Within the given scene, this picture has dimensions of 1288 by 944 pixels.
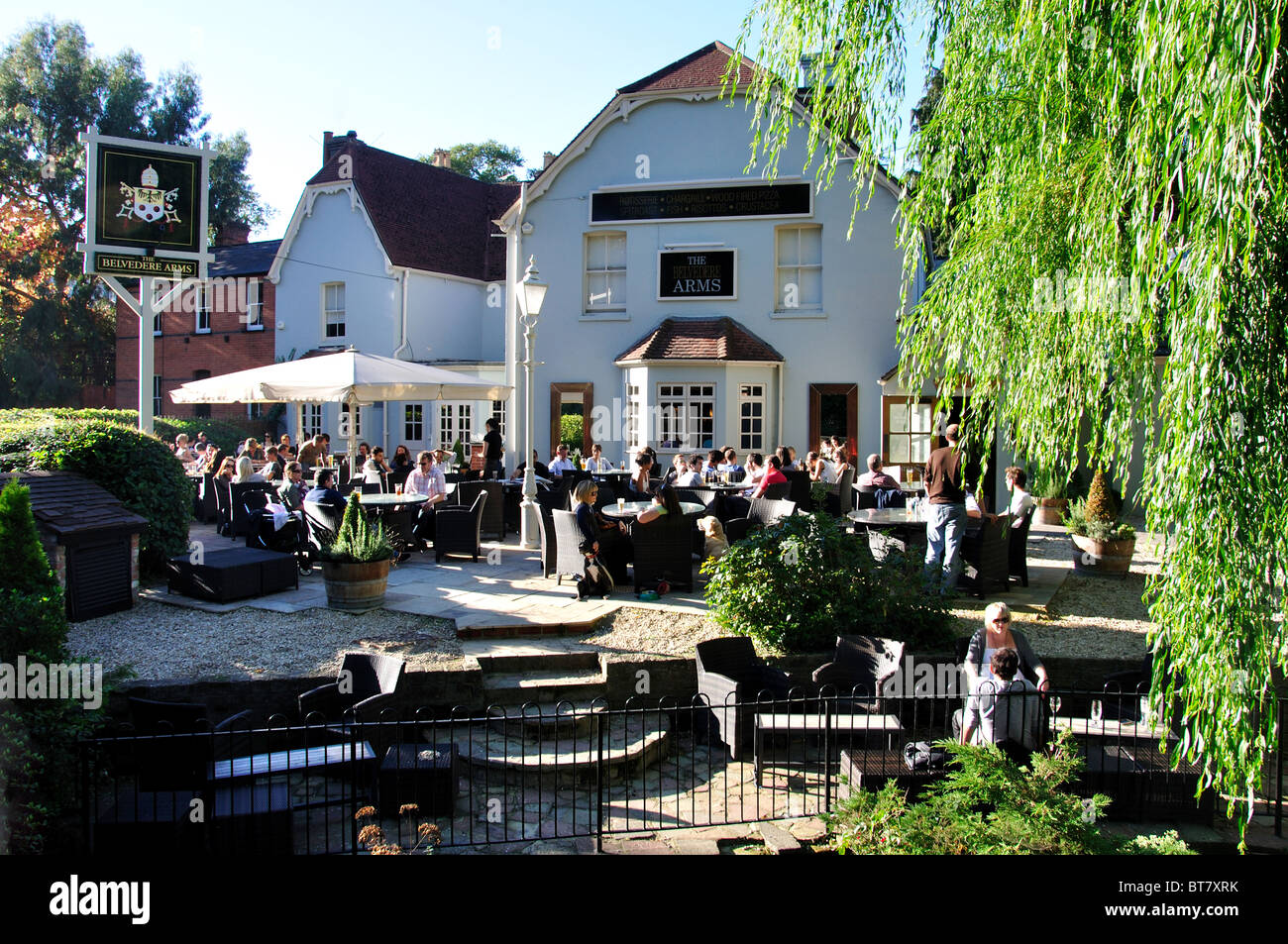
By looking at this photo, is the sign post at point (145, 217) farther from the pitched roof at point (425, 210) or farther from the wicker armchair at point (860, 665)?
the pitched roof at point (425, 210)

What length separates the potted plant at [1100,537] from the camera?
12.0 metres

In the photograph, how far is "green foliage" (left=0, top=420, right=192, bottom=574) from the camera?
34.3 ft

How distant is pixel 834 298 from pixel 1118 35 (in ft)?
52.3

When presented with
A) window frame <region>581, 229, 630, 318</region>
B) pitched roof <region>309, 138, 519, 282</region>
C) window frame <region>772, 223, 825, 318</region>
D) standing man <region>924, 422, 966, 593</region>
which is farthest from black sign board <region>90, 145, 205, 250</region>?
pitched roof <region>309, 138, 519, 282</region>

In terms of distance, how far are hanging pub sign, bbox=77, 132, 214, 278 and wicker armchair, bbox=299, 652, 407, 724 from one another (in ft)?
28.6

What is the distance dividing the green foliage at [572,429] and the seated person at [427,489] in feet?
23.4

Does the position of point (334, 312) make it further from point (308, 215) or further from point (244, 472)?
point (244, 472)

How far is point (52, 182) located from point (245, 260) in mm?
11793

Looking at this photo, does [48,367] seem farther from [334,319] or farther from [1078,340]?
[1078,340]

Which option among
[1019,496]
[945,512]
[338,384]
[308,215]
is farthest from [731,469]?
[308,215]

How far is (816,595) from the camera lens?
848 cm

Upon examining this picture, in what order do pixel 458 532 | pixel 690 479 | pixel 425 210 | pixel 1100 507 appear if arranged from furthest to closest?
1. pixel 425 210
2. pixel 690 479
3. pixel 458 532
4. pixel 1100 507

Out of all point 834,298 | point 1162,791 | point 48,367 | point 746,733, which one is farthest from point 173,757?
point 48,367

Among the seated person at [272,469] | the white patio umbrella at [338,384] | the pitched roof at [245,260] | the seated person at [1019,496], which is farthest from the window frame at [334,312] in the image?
the seated person at [1019,496]
